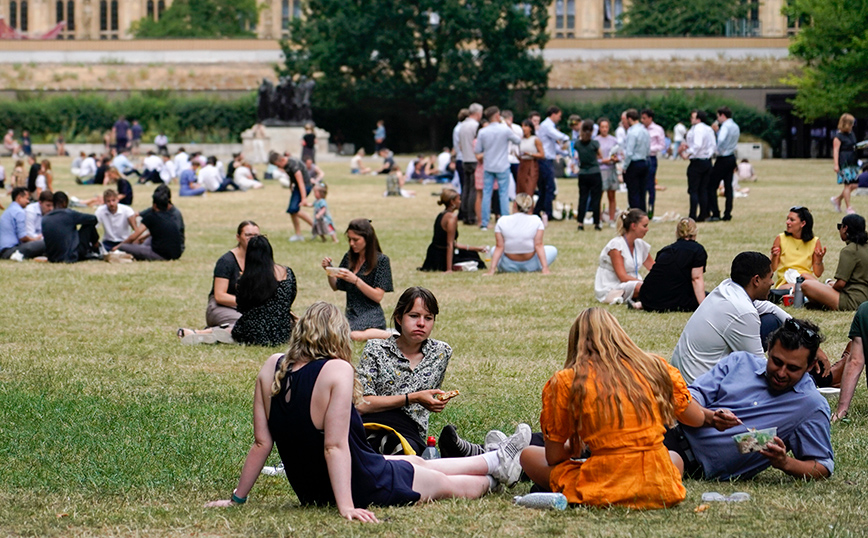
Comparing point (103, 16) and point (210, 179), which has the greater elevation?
point (103, 16)

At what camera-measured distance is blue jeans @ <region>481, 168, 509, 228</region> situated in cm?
1850

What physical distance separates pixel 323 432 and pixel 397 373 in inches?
47.9

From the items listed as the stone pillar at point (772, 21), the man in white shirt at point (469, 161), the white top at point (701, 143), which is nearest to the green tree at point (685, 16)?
the stone pillar at point (772, 21)

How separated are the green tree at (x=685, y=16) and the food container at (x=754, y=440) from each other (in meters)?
69.1

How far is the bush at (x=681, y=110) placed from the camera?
55406 mm

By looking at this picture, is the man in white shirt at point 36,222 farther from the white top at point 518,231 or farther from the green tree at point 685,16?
the green tree at point 685,16

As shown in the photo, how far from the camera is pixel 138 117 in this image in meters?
59.2

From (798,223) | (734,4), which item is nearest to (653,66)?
(734,4)

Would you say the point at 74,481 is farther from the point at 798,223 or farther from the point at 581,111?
the point at 581,111

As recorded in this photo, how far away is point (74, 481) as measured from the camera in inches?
240

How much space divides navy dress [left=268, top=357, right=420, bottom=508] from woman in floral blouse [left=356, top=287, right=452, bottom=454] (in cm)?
72

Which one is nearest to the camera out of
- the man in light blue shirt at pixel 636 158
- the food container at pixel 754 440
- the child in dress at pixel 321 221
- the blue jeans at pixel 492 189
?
the food container at pixel 754 440

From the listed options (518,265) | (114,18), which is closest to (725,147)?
(518,265)

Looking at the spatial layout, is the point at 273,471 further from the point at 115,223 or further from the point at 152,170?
the point at 152,170
